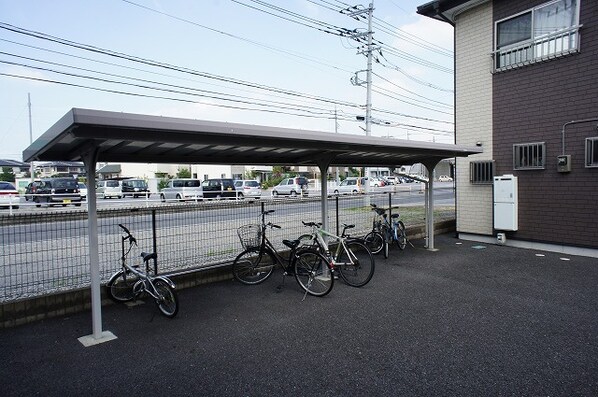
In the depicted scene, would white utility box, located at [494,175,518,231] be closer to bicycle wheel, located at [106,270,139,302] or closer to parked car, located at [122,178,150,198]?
bicycle wheel, located at [106,270,139,302]

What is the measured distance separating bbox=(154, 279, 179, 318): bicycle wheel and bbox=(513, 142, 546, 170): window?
24.8ft

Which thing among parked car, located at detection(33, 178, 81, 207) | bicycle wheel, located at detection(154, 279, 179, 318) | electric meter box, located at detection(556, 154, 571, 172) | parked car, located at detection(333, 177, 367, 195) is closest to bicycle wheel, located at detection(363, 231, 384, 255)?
electric meter box, located at detection(556, 154, 571, 172)

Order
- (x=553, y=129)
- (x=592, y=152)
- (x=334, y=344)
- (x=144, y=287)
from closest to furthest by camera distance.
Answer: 1. (x=334, y=344)
2. (x=144, y=287)
3. (x=592, y=152)
4. (x=553, y=129)

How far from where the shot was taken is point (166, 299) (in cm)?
464

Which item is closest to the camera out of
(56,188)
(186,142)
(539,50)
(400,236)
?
(186,142)

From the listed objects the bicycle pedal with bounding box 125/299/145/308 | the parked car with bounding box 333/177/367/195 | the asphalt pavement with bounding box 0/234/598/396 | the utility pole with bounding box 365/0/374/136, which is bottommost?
the asphalt pavement with bounding box 0/234/598/396

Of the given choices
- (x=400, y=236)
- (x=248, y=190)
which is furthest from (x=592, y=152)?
(x=248, y=190)

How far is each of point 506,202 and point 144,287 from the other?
744cm

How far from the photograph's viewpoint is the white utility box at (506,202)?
823 centimetres

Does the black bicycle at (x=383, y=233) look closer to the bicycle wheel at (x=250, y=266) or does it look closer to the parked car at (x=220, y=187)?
the bicycle wheel at (x=250, y=266)

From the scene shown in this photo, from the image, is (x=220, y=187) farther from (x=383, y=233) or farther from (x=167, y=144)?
(x=167, y=144)

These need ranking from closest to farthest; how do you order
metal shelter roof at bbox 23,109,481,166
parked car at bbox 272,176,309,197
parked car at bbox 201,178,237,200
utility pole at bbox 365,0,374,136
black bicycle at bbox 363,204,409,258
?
1. metal shelter roof at bbox 23,109,481,166
2. black bicycle at bbox 363,204,409,258
3. utility pole at bbox 365,0,374,136
4. parked car at bbox 201,178,237,200
5. parked car at bbox 272,176,309,197

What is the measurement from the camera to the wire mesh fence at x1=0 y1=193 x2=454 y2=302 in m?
5.16

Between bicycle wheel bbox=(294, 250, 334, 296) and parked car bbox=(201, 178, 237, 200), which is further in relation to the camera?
parked car bbox=(201, 178, 237, 200)
